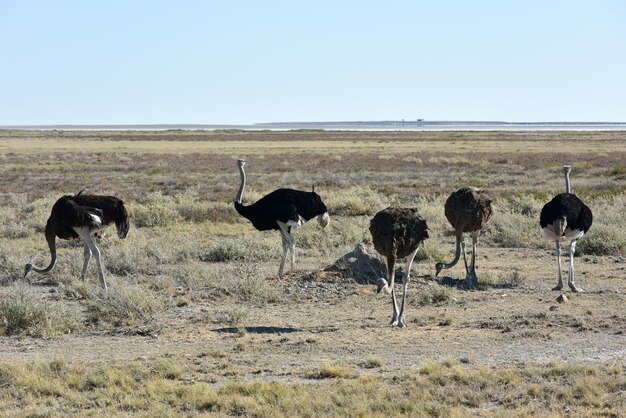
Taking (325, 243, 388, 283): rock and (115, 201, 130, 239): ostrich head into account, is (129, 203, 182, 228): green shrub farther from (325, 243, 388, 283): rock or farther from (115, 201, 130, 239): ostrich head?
(325, 243, 388, 283): rock

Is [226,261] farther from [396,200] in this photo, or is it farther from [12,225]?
[396,200]

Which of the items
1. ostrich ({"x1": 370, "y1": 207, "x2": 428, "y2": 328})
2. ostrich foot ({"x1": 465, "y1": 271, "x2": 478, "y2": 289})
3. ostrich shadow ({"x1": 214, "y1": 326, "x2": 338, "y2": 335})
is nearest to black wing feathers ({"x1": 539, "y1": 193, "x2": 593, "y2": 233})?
ostrich foot ({"x1": 465, "y1": 271, "x2": 478, "y2": 289})

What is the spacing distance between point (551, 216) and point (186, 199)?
1426 centimetres

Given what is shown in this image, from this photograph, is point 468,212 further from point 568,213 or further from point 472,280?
point 568,213

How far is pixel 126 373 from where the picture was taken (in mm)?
8094

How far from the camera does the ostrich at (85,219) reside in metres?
12.4

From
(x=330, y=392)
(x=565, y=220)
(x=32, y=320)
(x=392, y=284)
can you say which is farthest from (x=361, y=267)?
(x=330, y=392)

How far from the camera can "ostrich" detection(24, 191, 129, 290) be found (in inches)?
489

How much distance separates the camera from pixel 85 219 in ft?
40.8

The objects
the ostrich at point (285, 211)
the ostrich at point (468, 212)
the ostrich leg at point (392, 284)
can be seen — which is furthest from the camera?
the ostrich at point (285, 211)

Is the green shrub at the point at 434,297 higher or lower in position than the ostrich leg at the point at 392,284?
lower

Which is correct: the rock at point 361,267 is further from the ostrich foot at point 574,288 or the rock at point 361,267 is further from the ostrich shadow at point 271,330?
the ostrich shadow at point 271,330

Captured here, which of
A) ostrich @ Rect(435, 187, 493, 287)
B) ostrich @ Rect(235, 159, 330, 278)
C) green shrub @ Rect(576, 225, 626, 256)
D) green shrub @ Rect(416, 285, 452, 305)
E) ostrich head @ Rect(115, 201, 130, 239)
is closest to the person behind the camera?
green shrub @ Rect(416, 285, 452, 305)

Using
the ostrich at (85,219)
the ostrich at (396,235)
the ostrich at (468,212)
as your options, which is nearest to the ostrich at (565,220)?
the ostrich at (468,212)
